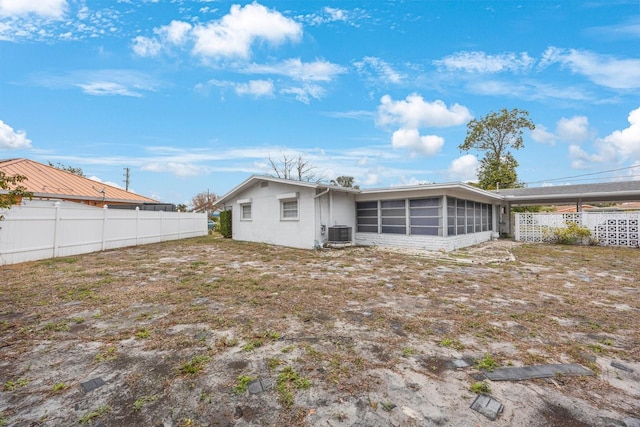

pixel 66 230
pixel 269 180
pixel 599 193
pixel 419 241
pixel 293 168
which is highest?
pixel 293 168

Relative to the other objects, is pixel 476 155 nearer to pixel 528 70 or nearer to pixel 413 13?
pixel 528 70

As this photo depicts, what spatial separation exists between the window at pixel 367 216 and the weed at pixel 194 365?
1022 cm

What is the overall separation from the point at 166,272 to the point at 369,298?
4997 millimetres

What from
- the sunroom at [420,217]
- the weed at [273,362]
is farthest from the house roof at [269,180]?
the weed at [273,362]

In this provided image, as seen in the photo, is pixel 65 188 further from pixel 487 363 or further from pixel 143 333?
pixel 487 363

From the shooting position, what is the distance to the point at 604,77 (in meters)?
13.1

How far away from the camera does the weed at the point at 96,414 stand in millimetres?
1862

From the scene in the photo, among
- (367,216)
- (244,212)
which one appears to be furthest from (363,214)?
(244,212)

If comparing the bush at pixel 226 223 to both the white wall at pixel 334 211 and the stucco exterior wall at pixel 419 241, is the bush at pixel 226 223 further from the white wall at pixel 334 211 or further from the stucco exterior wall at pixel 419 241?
the stucco exterior wall at pixel 419 241

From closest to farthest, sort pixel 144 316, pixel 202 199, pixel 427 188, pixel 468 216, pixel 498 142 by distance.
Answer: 1. pixel 144 316
2. pixel 427 188
3. pixel 468 216
4. pixel 498 142
5. pixel 202 199

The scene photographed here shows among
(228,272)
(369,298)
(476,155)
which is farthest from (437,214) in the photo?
(476,155)

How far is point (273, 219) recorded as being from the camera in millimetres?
12664

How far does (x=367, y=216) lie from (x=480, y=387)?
10484 millimetres

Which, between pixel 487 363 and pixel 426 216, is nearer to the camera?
pixel 487 363
